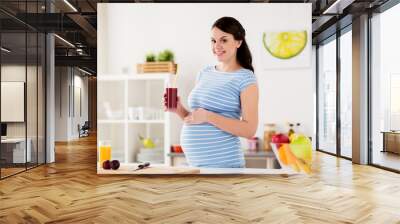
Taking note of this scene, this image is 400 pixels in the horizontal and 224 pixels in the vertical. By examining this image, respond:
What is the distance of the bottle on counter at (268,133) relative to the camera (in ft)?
17.4

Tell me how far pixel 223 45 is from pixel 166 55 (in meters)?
0.76

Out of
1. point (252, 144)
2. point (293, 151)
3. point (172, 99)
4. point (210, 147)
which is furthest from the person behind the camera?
point (293, 151)

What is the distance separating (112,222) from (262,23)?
10.7ft

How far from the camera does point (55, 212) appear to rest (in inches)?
139

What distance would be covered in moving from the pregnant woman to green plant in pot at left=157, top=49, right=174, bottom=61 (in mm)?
449

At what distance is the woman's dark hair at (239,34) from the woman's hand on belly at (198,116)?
2.33 feet

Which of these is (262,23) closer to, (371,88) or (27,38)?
(371,88)

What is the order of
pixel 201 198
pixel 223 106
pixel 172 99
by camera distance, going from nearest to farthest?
1. pixel 201 198
2. pixel 172 99
3. pixel 223 106

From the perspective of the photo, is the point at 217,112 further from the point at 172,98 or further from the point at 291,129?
the point at 291,129

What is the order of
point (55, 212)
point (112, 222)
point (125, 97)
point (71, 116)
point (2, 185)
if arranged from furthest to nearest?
point (71, 116), point (125, 97), point (2, 185), point (55, 212), point (112, 222)

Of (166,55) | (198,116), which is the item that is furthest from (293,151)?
(166,55)

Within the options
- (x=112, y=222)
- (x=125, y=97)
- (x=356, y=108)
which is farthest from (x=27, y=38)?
(x=356, y=108)

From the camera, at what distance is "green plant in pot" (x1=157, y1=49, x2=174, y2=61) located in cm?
535

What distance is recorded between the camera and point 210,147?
16.4 feet
